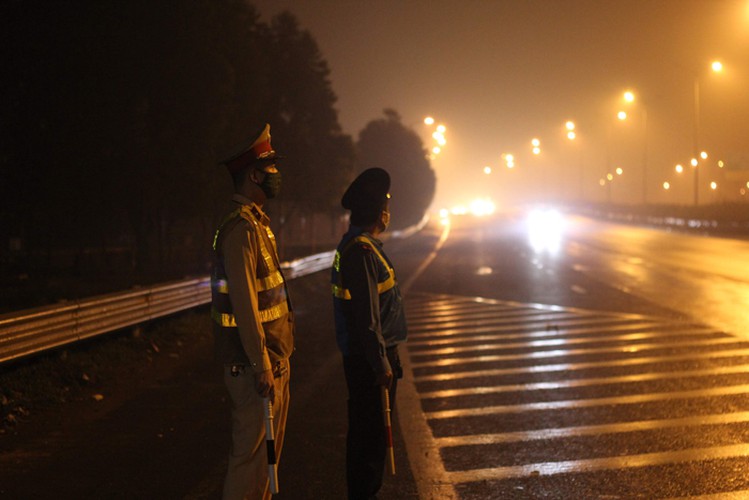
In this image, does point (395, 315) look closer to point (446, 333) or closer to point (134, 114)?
point (446, 333)

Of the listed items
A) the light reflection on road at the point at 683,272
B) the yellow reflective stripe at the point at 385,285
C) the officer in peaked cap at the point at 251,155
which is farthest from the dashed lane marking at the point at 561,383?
the officer in peaked cap at the point at 251,155

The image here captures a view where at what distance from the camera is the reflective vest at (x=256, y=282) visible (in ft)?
14.5

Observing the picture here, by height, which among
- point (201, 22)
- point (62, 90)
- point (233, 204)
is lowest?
point (233, 204)

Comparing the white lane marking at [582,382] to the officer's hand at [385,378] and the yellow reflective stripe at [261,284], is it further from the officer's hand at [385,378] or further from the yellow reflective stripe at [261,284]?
the yellow reflective stripe at [261,284]

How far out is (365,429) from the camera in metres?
5.26

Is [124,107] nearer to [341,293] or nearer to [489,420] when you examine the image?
[489,420]

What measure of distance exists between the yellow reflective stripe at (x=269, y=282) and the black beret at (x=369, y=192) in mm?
792

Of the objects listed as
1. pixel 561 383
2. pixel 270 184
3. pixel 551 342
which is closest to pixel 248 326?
pixel 270 184

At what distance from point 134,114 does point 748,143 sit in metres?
78.1

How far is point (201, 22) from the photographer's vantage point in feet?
83.3

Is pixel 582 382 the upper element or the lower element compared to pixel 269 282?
lower

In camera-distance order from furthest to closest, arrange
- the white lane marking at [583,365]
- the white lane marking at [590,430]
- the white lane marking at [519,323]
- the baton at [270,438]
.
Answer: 1. the white lane marking at [519,323]
2. the white lane marking at [583,365]
3. the white lane marking at [590,430]
4. the baton at [270,438]

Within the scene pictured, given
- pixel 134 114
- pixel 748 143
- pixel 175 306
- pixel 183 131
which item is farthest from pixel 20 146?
pixel 748 143

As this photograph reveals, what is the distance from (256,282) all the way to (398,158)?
72329mm
